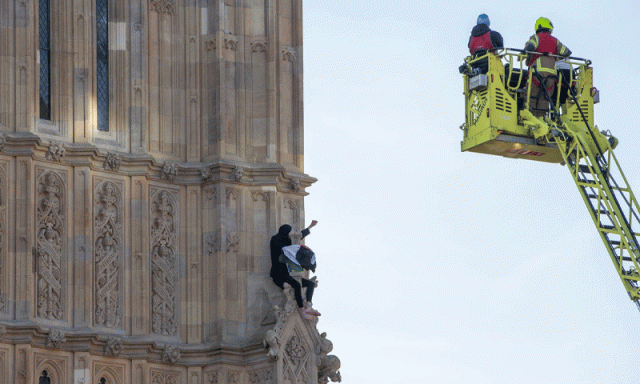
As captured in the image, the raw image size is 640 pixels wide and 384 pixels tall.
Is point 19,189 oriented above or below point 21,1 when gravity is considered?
below

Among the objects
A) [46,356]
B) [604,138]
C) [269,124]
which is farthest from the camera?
[604,138]

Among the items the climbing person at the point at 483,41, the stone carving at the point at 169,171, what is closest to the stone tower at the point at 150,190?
the stone carving at the point at 169,171

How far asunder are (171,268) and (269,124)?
307 centimetres

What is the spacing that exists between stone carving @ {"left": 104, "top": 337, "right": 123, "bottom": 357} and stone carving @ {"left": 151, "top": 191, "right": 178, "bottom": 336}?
3.33 ft

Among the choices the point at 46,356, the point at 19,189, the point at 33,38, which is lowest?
the point at 46,356

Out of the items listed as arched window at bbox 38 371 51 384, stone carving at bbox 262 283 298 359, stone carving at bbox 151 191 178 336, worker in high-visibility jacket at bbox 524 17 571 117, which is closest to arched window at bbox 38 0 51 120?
stone carving at bbox 151 191 178 336

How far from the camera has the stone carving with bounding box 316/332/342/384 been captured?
135 feet

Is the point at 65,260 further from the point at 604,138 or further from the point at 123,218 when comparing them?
the point at 604,138

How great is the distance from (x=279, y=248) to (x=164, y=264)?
1956 mm

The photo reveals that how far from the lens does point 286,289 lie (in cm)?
4100

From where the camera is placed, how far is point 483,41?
147 feet

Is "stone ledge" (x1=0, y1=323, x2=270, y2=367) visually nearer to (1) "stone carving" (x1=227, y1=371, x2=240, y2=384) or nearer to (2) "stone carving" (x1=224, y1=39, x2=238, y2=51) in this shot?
(1) "stone carving" (x1=227, y1=371, x2=240, y2=384)

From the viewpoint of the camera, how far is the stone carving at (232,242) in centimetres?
4141

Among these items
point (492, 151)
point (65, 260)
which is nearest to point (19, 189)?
point (65, 260)
